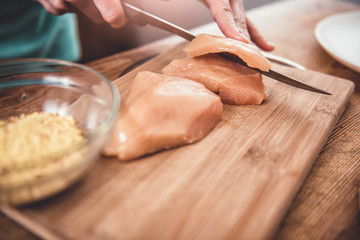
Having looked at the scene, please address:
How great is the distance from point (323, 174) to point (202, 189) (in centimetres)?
61

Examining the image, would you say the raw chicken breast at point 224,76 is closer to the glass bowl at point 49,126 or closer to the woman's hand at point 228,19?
the woman's hand at point 228,19

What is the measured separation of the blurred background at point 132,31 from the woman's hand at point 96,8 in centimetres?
81

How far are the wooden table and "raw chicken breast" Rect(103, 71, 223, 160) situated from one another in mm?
478

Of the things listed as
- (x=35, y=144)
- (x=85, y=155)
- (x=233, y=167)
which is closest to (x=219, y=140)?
(x=233, y=167)

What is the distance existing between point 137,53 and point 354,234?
188 cm

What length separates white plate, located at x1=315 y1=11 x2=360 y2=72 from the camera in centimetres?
216

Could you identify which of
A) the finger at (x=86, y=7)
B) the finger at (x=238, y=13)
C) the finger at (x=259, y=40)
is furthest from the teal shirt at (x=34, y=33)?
the finger at (x=259, y=40)

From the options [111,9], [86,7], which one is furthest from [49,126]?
[86,7]

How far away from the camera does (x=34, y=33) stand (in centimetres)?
236

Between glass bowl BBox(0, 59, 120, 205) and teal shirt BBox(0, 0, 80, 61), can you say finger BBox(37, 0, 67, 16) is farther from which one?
glass bowl BBox(0, 59, 120, 205)

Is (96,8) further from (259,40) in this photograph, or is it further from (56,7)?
(259,40)

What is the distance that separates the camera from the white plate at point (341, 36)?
2.16 meters

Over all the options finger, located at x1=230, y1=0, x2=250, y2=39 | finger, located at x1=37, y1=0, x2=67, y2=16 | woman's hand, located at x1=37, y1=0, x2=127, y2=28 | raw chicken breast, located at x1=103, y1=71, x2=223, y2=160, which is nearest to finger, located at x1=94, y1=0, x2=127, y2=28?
woman's hand, located at x1=37, y1=0, x2=127, y2=28

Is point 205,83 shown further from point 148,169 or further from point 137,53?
point 137,53
